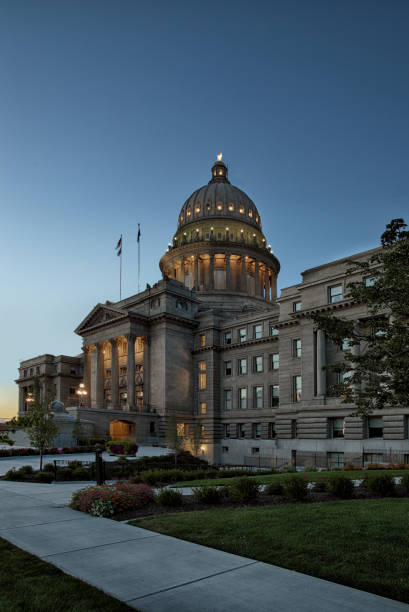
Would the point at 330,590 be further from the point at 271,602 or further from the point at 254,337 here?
the point at 254,337

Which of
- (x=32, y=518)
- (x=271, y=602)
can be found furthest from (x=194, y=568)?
(x=32, y=518)

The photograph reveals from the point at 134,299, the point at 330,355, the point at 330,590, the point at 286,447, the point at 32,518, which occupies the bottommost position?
the point at 286,447

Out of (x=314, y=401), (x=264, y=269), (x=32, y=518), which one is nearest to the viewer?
(x=32, y=518)

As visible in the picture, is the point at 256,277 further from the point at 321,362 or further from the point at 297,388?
the point at 321,362

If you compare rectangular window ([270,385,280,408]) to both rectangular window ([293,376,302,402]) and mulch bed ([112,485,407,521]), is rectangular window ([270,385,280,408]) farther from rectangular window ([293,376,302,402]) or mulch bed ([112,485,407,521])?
mulch bed ([112,485,407,521])

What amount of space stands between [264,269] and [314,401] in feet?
185

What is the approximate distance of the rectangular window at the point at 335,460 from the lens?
44.7m

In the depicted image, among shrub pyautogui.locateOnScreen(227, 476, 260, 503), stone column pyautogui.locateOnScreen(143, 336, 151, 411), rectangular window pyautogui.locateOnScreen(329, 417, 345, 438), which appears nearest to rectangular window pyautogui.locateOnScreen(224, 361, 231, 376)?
stone column pyautogui.locateOnScreen(143, 336, 151, 411)

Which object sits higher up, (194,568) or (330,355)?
(330,355)

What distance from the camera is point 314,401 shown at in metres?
47.6

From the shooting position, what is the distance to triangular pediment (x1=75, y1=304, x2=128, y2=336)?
74.8 m

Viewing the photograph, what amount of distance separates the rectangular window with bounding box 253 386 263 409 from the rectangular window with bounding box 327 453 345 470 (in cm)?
2162

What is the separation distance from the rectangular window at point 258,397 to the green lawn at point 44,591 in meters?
58.6

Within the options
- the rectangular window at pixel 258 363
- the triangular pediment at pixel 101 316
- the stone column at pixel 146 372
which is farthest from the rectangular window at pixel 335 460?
the triangular pediment at pixel 101 316
